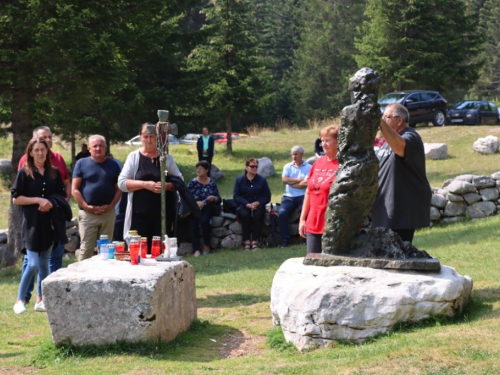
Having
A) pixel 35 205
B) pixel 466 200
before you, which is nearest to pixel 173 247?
pixel 35 205

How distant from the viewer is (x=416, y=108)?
30.7 meters

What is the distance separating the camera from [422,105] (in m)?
30.9

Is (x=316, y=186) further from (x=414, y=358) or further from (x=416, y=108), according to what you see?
(x=416, y=108)

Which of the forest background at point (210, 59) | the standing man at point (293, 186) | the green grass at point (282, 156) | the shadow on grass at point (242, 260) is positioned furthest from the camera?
the green grass at point (282, 156)

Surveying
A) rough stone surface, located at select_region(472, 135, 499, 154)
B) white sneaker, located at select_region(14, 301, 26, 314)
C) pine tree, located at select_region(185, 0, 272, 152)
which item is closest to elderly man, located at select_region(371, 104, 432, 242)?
white sneaker, located at select_region(14, 301, 26, 314)

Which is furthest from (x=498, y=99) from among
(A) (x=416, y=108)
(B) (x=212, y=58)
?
(B) (x=212, y=58)

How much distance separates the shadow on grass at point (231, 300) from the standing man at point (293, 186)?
4.29 meters

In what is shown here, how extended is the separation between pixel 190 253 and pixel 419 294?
8.11 meters

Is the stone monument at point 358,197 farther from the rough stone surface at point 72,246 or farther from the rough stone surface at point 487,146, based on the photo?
the rough stone surface at point 487,146

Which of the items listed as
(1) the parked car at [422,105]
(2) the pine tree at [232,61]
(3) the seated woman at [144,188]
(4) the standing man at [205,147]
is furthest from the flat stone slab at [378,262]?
(1) the parked car at [422,105]

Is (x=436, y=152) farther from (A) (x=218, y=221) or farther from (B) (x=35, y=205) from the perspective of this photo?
(B) (x=35, y=205)

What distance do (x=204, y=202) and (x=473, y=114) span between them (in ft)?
75.5

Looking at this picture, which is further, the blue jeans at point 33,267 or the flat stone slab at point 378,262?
the blue jeans at point 33,267

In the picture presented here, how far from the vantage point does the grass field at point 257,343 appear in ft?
17.1
